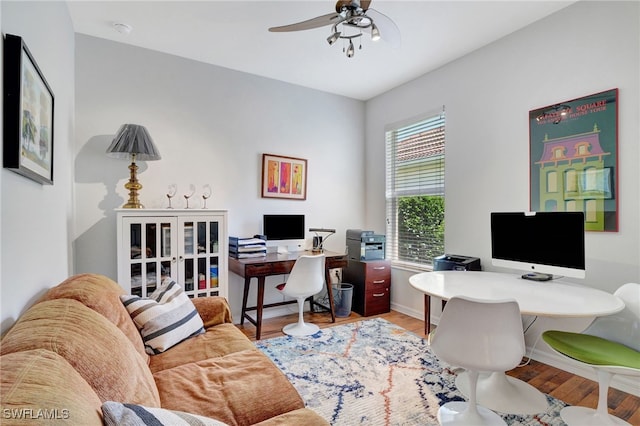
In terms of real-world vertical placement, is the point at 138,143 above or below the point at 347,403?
above

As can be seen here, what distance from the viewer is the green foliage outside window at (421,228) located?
357 centimetres

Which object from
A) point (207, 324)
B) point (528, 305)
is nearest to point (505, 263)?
point (528, 305)

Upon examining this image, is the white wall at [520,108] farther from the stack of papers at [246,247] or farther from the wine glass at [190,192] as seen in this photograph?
the wine glass at [190,192]

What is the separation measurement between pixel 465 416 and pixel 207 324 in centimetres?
167

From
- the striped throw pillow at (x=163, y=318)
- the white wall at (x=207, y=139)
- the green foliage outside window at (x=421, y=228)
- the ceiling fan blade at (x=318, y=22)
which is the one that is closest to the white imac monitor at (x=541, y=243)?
the green foliage outside window at (x=421, y=228)

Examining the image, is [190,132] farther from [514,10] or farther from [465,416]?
[465,416]

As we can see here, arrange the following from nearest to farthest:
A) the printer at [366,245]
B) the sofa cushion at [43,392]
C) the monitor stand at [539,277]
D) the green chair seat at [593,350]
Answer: the sofa cushion at [43,392]
the green chair seat at [593,350]
the monitor stand at [539,277]
the printer at [366,245]

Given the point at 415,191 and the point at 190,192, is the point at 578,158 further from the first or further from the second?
the point at 190,192

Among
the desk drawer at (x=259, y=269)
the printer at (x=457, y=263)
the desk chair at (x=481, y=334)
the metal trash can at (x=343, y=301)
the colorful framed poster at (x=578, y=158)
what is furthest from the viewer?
the metal trash can at (x=343, y=301)

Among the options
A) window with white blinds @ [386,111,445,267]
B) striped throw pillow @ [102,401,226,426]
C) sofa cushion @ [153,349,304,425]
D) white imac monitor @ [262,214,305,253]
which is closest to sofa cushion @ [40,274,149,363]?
sofa cushion @ [153,349,304,425]

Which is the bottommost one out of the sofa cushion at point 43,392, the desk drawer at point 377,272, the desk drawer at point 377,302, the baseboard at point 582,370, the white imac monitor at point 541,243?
the baseboard at point 582,370

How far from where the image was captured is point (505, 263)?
8.20ft

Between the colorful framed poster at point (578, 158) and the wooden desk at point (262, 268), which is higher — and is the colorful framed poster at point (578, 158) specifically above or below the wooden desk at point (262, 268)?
above

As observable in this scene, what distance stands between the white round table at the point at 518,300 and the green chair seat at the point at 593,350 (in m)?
0.27
